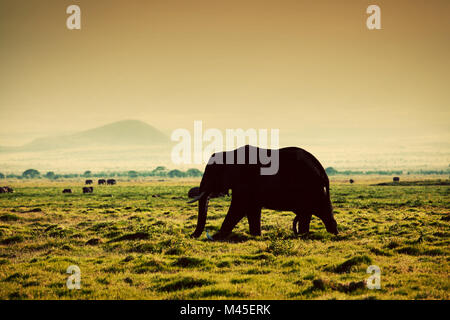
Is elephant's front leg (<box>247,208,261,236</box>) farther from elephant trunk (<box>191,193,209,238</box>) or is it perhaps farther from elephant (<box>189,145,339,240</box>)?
elephant trunk (<box>191,193,209,238</box>)

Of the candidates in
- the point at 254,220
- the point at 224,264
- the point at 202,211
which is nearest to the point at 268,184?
the point at 254,220

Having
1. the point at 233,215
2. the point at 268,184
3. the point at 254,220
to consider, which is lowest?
the point at 254,220

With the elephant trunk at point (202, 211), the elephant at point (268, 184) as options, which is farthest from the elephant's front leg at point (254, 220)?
the elephant trunk at point (202, 211)

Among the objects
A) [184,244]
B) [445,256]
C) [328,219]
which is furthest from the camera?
[328,219]

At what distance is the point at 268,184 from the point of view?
17219 mm

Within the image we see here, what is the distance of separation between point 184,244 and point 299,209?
5033 mm

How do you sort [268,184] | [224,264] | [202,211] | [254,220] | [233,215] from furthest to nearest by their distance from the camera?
[254,220] → [202,211] → [233,215] → [268,184] → [224,264]

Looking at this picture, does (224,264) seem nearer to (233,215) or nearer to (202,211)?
(233,215)

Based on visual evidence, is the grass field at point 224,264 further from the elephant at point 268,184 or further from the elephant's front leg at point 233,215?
the elephant at point 268,184

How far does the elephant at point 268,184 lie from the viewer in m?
17.2

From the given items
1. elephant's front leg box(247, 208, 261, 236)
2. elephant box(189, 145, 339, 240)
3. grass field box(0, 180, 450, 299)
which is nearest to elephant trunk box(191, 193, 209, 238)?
elephant box(189, 145, 339, 240)

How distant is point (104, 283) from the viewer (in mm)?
11500
